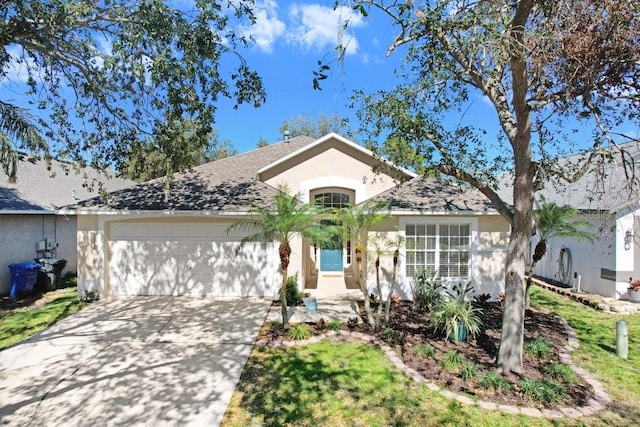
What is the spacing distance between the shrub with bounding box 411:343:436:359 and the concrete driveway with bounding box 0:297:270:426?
3.80 m

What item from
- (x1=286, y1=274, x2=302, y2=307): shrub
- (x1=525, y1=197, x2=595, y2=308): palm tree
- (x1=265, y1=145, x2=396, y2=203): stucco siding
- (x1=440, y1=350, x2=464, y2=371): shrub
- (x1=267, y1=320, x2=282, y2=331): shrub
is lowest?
(x1=440, y1=350, x2=464, y2=371): shrub

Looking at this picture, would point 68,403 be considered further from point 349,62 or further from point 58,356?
point 349,62

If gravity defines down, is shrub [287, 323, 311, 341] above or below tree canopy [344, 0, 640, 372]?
below

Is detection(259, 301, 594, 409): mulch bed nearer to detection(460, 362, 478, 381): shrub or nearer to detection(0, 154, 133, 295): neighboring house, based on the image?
detection(460, 362, 478, 381): shrub

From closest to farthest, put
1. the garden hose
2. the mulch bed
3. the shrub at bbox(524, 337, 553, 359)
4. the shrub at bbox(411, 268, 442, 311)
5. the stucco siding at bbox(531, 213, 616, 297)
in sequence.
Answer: the mulch bed, the shrub at bbox(524, 337, 553, 359), the shrub at bbox(411, 268, 442, 311), the stucco siding at bbox(531, 213, 616, 297), the garden hose

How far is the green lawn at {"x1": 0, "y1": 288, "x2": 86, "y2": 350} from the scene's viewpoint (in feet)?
30.4

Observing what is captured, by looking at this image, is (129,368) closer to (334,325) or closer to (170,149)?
(334,325)

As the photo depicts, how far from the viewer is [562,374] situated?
7070 millimetres

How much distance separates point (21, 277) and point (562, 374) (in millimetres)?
16621

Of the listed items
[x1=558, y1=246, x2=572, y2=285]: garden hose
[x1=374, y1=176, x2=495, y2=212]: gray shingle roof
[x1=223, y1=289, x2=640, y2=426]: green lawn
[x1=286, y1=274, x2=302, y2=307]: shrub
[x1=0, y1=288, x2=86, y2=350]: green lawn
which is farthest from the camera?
[x1=558, y1=246, x2=572, y2=285]: garden hose

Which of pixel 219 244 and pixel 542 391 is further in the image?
pixel 219 244

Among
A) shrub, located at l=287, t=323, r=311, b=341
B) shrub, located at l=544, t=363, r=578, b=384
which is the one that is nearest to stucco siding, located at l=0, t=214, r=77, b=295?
shrub, located at l=287, t=323, r=311, b=341

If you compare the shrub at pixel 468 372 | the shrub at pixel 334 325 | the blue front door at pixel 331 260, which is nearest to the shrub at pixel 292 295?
the shrub at pixel 334 325

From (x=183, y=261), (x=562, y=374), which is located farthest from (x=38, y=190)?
(x=562, y=374)
